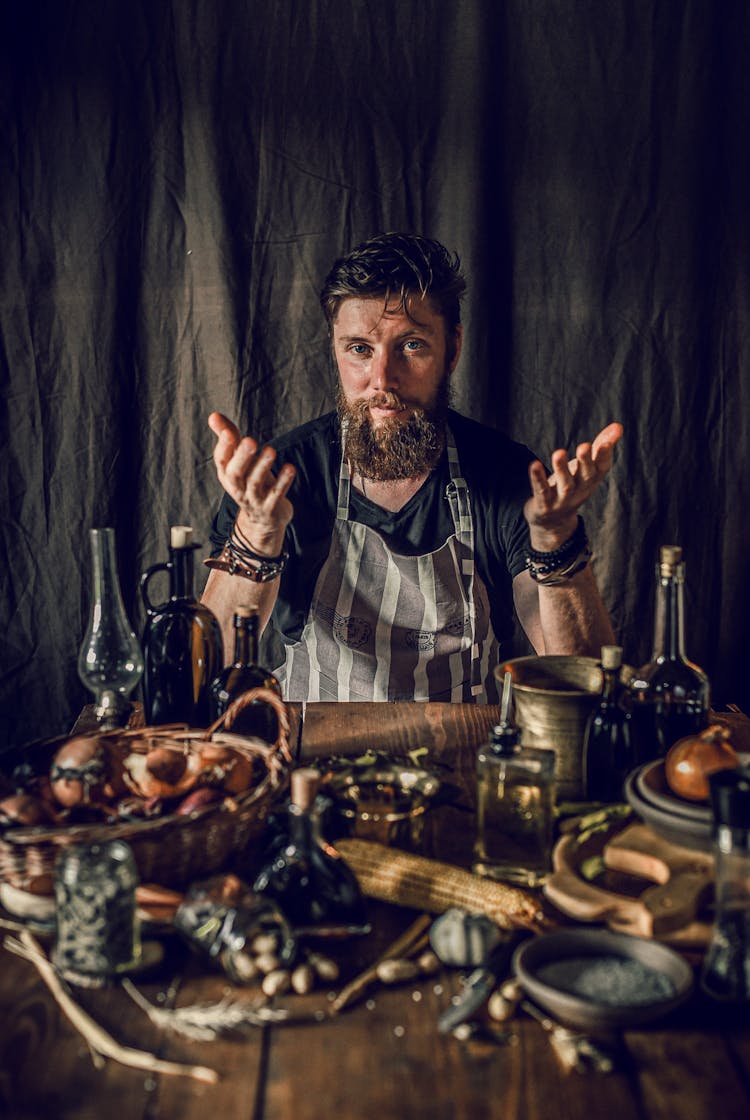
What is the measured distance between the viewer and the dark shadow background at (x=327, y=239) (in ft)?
9.09

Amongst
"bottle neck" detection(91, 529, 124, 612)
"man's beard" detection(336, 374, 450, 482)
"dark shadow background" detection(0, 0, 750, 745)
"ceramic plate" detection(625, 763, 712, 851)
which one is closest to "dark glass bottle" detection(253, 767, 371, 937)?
"ceramic plate" detection(625, 763, 712, 851)

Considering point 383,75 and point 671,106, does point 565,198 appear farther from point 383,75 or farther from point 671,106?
point 383,75

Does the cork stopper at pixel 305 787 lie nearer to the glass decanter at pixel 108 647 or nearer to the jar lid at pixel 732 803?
the jar lid at pixel 732 803

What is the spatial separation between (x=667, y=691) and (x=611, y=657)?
0.46 feet

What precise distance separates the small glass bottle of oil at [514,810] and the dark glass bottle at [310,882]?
188 millimetres

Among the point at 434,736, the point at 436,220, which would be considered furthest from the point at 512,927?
the point at 436,220

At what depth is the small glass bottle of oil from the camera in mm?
1237

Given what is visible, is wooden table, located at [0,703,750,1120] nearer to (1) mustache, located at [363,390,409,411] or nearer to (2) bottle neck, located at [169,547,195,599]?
(2) bottle neck, located at [169,547,195,599]

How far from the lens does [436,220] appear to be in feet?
A: 9.38

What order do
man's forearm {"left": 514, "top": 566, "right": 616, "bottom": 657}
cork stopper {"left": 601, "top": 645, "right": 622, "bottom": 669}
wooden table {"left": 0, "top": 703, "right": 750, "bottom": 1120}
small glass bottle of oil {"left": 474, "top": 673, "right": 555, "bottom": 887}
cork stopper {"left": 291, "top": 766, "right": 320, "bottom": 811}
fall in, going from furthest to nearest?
man's forearm {"left": 514, "top": 566, "right": 616, "bottom": 657} → cork stopper {"left": 601, "top": 645, "right": 622, "bottom": 669} → small glass bottle of oil {"left": 474, "top": 673, "right": 555, "bottom": 887} → cork stopper {"left": 291, "top": 766, "right": 320, "bottom": 811} → wooden table {"left": 0, "top": 703, "right": 750, "bottom": 1120}

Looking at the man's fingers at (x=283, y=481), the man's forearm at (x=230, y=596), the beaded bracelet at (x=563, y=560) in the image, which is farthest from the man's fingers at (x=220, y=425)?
the beaded bracelet at (x=563, y=560)

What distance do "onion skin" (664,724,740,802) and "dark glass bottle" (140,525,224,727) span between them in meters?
0.73

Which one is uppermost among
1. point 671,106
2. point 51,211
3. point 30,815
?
point 671,106

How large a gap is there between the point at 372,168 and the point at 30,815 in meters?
2.10
